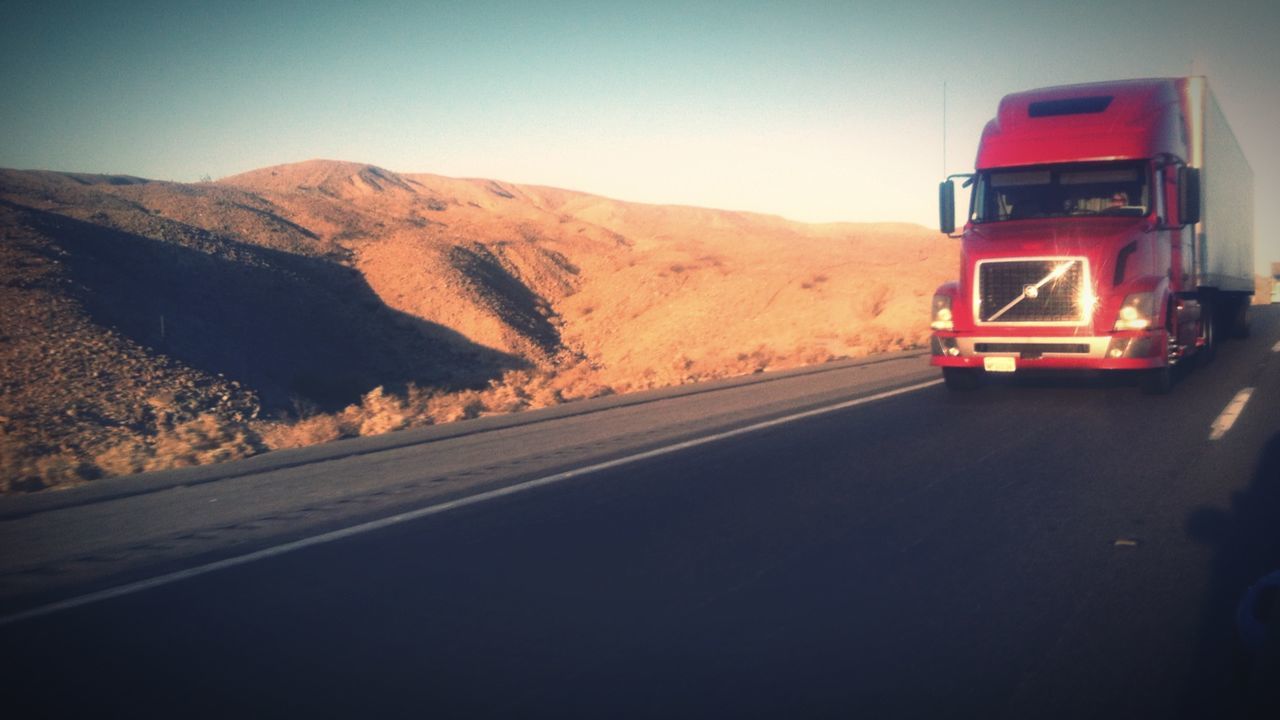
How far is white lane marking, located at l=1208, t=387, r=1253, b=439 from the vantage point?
1023 centimetres

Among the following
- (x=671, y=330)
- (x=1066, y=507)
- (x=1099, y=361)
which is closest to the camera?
(x=1066, y=507)

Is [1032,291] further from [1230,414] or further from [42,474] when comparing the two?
[42,474]

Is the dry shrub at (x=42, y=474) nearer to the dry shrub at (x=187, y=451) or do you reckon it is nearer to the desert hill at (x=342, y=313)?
the desert hill at (x=342, y=313)

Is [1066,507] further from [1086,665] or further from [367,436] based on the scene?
[367,436]

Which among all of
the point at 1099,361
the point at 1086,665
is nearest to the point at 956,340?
the point at 1099,361

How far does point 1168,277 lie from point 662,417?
7300mm

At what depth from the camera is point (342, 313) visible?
4203cm

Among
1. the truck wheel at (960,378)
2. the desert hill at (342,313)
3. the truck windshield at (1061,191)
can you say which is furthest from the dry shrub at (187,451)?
the truck windshield at (1061,191)

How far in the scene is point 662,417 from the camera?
1317 cm

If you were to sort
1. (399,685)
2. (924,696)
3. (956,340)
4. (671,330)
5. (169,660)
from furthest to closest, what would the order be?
1. (671,330)
2. (956,340)
3. (169,660)
4. (399,685)
5. (924,696)

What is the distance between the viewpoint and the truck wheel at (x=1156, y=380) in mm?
13250

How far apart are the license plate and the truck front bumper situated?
13 mm

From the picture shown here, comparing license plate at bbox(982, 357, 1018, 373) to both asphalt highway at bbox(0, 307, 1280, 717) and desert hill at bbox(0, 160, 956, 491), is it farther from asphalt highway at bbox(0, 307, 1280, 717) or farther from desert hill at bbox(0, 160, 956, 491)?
desert hill at bbox(0, 160, 956, 491)

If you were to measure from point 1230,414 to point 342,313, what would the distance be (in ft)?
120
